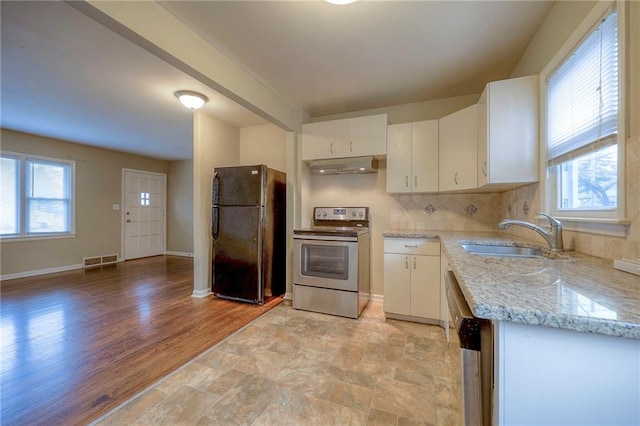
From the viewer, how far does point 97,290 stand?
12.0ft

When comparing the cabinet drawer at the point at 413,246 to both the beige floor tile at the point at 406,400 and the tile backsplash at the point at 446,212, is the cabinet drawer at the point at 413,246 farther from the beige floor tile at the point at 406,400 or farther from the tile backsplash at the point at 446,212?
the beige floor tile at the point at 406,400

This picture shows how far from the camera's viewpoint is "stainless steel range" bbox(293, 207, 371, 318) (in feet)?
9.01

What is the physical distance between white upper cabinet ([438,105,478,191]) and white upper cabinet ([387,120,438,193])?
7 centimetres

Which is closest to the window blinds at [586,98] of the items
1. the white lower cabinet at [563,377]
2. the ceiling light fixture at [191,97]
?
the white lower cabinet at [563,377]

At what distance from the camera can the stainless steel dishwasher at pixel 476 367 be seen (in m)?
0.73

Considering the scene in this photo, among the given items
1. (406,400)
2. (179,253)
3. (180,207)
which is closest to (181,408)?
(406,400)

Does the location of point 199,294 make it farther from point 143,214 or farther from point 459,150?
point 143,214

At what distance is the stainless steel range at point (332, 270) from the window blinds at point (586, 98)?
1741 mm

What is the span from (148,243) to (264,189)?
475 centimetres

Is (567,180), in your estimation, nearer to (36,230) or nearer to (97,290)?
(97,290)

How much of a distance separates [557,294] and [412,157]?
228 centimetres

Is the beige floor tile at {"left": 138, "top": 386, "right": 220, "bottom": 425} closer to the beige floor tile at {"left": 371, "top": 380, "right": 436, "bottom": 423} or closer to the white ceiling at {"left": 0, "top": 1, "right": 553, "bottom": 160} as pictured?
the beige floor tile at {"left": 371, "top": 380, "right": 436, "bottom": 423}

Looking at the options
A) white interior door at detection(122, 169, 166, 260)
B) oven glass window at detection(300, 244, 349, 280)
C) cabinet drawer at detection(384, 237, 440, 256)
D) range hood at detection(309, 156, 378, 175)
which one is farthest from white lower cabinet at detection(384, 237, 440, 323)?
white interior door at detection(122, 169, 166, 260)

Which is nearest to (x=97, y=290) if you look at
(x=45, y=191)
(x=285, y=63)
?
(x=45, y=191)
